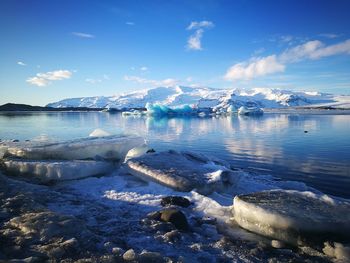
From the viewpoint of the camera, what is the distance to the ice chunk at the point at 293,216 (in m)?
4.46

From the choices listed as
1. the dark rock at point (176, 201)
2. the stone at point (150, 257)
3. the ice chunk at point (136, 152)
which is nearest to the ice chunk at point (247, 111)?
the ice chunk at point (136, 152)

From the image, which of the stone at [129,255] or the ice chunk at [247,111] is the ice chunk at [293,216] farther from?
the ice chunk at [247,111]

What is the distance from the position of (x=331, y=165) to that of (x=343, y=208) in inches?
341

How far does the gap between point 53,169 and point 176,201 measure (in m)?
3.80

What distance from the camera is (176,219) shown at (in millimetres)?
5141

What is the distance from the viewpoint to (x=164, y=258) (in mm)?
3920

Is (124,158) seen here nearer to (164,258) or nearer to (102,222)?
(102,222)

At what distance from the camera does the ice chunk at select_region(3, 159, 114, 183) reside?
26.7 feet

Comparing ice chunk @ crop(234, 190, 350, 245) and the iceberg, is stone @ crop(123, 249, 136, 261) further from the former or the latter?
the iceberg

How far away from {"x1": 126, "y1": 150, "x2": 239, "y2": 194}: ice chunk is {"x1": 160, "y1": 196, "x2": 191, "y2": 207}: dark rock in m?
0.79

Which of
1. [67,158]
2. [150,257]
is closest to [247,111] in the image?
[67,158]

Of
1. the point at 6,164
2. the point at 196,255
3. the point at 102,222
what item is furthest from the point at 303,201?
the point at 6,164

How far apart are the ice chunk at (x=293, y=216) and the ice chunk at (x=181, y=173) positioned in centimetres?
184

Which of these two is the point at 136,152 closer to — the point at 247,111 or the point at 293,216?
the point at 293,216
